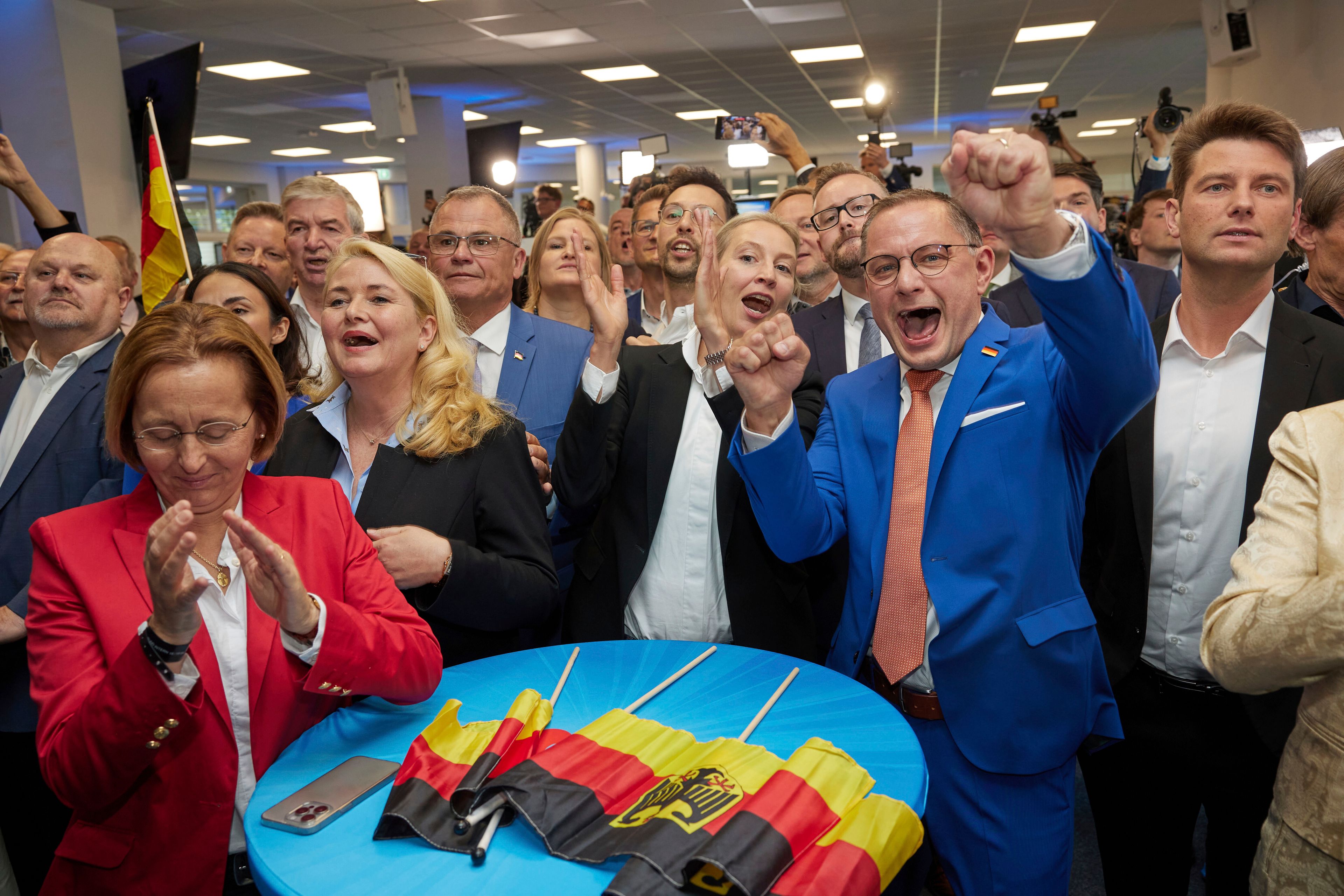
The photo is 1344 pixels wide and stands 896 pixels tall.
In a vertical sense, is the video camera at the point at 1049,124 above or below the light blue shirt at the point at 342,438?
above

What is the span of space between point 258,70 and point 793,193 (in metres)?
7.50

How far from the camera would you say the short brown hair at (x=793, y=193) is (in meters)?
3.84

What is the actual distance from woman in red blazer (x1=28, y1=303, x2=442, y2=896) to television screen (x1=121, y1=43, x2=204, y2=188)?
232 inches

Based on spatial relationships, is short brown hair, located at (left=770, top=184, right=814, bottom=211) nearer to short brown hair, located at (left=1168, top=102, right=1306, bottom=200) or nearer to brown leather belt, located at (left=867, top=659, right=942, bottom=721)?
short brown hair, located at (left=1168, top=102, right=1306, bottom=200)

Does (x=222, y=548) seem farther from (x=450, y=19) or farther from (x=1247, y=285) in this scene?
(x=450, y=19)

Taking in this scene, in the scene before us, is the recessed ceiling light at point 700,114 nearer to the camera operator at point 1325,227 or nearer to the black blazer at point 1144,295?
the black blazer at point 1144,295

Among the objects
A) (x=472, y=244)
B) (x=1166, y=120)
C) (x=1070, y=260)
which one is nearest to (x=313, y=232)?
(x=472, y=244)

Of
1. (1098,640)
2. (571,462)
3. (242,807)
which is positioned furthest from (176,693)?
(1098,640)

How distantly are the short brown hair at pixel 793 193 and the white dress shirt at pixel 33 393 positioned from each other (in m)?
2.59

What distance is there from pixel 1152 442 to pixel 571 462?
1.27 meters

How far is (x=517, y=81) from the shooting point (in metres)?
10.2

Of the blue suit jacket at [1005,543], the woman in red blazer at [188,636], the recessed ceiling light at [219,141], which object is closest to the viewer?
the woman in red blazer at [188,636]

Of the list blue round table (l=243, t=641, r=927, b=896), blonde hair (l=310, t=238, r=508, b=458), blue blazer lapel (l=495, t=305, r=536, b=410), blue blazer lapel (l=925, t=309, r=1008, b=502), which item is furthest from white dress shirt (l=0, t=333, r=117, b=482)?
blue blazer lapel (l=925, t=309, r=1008, b=502)

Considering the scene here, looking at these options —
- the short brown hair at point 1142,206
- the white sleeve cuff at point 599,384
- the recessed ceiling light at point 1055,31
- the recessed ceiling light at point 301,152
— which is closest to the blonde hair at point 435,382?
the white sleeve cuff at point 599,384
